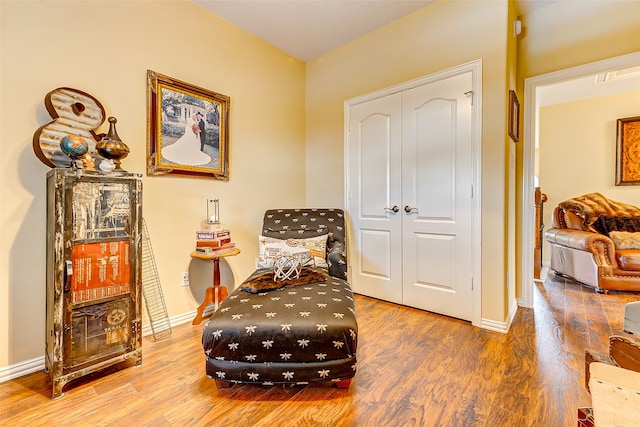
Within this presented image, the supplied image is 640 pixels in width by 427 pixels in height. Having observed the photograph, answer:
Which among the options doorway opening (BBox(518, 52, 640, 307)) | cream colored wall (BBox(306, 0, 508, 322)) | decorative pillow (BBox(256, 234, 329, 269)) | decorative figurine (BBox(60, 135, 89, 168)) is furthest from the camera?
doorway opening (BBox(518, 52, 640, 307))

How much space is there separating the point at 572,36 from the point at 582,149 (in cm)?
278

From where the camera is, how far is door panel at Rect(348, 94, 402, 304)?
2.75 metres

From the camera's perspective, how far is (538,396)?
4.70 feet

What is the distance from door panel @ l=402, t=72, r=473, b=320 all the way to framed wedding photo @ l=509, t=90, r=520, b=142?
0.30 metres

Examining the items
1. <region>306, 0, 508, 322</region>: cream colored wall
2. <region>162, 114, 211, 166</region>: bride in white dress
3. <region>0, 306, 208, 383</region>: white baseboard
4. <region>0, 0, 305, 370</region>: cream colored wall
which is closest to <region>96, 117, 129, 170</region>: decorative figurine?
<region>0, 0, 305, 370</region>: cream colored wall

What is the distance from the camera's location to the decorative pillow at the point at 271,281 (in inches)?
72.8

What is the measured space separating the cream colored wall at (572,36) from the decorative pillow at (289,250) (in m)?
1.90

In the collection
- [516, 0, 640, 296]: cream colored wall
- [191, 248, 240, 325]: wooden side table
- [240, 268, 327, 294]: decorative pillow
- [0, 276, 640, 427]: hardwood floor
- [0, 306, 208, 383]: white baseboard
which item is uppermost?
[516, 0, 640, 296]: cream colored wall

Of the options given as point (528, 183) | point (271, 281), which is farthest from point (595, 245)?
point (271, 281)

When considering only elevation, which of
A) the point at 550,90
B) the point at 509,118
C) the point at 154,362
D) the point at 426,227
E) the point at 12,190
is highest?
the point at 550,90

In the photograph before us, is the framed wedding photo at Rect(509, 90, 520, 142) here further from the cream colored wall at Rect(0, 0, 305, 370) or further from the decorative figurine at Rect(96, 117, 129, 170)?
the decorative figurine at Rect(96, 117, 129, 170)

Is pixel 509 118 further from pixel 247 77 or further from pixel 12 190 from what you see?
pixel 12 190

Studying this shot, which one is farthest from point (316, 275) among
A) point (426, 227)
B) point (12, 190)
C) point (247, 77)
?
point (247, 77)

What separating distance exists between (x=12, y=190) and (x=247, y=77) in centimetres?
200
